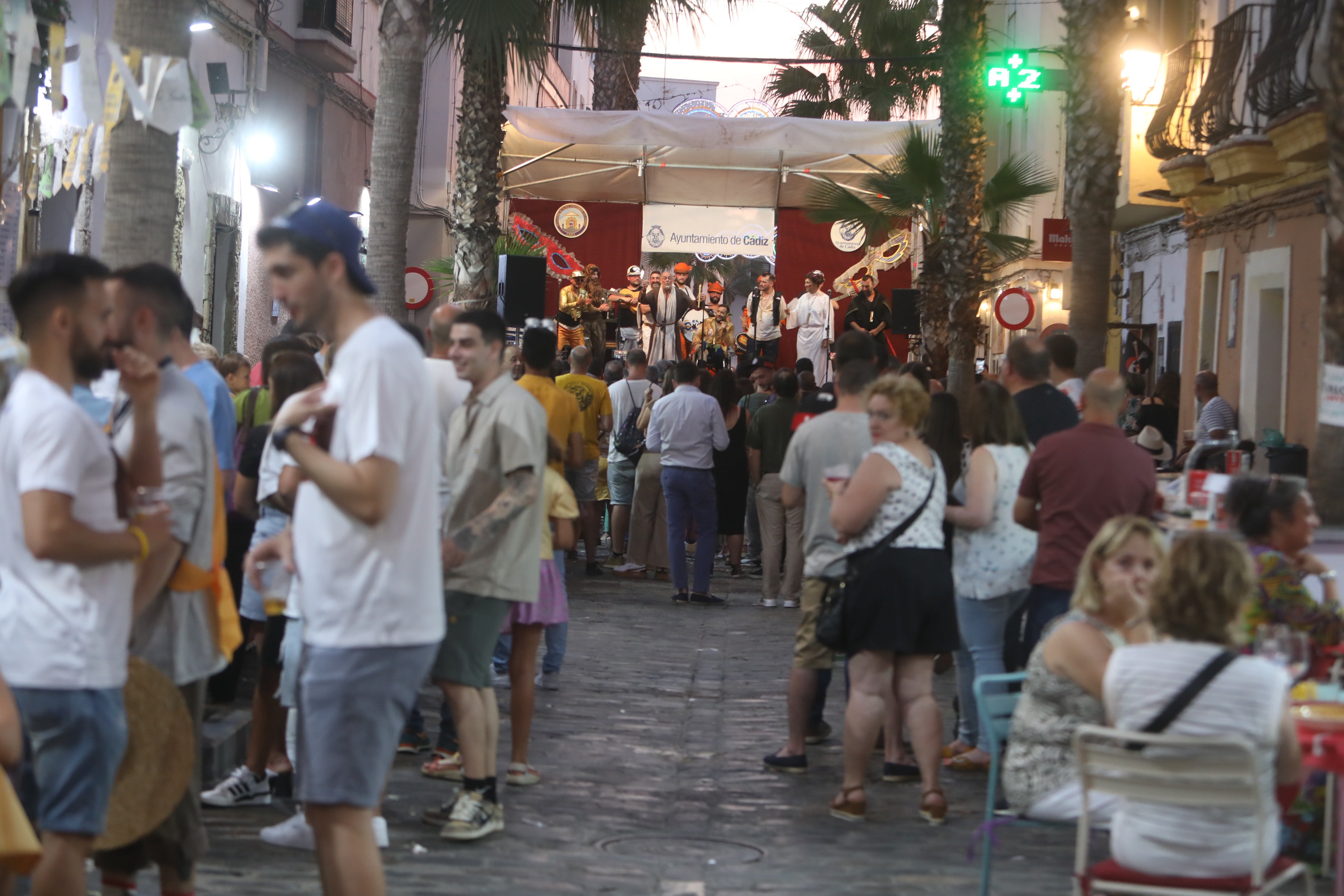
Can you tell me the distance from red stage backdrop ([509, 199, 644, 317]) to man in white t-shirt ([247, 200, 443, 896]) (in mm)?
25929

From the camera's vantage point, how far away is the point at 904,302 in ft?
72.2

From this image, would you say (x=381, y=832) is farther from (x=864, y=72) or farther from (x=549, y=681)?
(x=864, y=72)

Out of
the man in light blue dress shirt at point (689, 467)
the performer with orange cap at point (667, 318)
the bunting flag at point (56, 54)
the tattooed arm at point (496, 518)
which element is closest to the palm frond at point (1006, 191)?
the performer with orange cap at point (667, 318)

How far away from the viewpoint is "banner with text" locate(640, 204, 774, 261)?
2689 centimetres

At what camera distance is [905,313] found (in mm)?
21984

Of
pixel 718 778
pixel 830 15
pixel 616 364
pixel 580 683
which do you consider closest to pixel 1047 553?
pixel 718 778

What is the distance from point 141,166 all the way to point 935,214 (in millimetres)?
14049

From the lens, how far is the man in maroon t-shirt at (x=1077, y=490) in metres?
6.82

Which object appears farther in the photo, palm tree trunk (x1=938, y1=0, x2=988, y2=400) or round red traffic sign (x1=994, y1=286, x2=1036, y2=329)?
round red traffic sign (x1=994, y1=286, x2=1036, y2=329)

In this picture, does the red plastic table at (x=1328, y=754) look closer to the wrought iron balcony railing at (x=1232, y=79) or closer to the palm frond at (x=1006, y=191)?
the wrought iron balcony railing at (x=1232, y=79)

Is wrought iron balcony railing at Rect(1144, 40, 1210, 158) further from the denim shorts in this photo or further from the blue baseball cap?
the denim shorts

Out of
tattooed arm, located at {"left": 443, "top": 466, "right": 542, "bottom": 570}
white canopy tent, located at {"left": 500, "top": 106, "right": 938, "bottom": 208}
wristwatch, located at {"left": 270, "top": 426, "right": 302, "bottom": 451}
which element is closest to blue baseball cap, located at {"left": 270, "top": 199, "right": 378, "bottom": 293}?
wristwatch, located at {"left": 270, "top": 426, "right": 302, "bottom": 451}

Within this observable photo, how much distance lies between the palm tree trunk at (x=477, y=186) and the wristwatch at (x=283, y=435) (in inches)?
475

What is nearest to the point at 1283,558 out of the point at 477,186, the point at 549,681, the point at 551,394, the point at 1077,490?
the point at 1077,490
